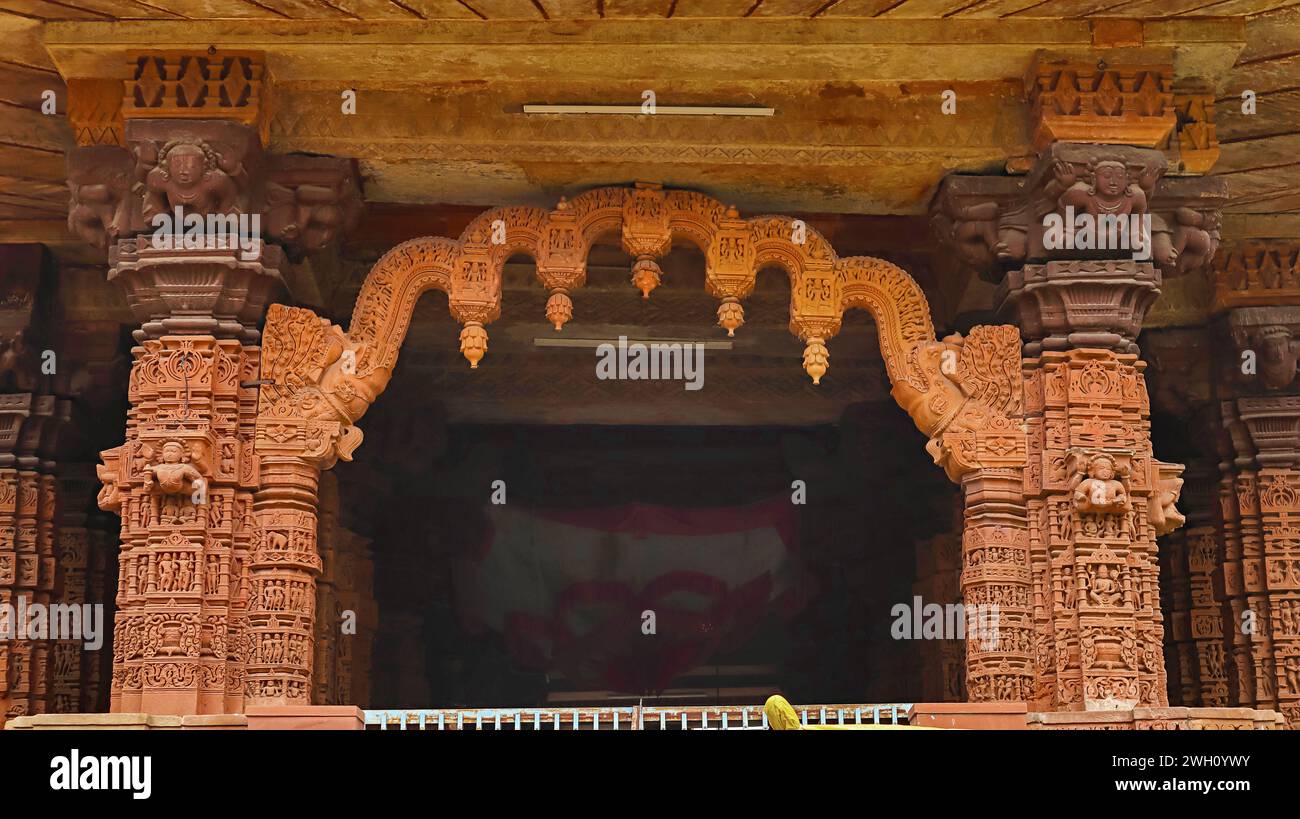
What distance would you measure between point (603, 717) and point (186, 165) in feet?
9.31

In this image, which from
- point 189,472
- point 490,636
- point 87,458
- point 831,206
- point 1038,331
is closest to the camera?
point 189,472

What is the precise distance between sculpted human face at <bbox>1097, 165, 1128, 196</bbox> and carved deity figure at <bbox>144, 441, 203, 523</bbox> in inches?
155

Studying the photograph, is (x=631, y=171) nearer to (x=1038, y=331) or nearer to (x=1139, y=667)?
(x=1038, y=331)

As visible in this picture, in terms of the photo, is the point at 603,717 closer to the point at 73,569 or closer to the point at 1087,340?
the point at 1087,340

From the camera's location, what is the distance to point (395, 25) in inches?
307

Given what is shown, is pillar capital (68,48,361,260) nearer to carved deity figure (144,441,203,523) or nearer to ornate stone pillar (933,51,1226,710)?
carved deity figure (144,441,203,523)

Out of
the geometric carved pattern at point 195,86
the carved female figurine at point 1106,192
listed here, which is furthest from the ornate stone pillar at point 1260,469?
the geometric carved pattern at point 195,86

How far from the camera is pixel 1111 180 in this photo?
793 cm

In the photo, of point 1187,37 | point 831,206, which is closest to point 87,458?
point 831,206

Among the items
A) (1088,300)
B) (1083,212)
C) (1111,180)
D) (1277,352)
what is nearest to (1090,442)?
(1088,300)

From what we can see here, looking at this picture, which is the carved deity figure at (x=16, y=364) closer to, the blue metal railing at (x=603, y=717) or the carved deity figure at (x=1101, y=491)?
the blue metal railing at (x=603, y=717)

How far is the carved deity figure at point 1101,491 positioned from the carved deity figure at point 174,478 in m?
3.60
